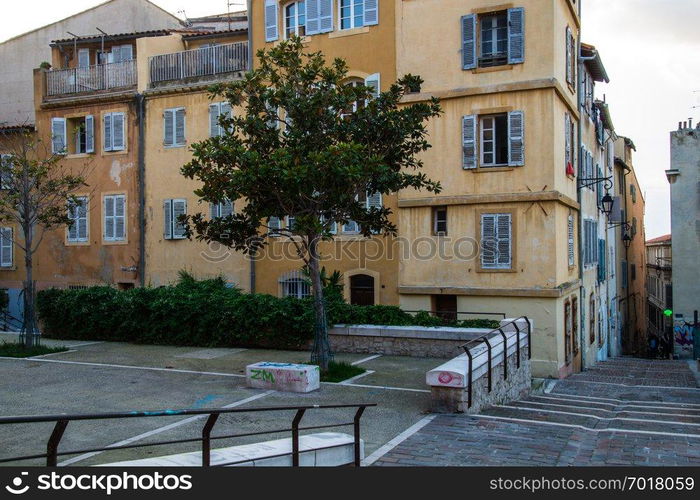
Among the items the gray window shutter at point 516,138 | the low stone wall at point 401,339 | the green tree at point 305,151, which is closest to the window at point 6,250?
the low stone wall at point 401,339

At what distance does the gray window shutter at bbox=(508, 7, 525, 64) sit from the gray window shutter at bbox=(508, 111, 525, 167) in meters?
1.47

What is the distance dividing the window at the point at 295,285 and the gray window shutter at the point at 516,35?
8958 mm

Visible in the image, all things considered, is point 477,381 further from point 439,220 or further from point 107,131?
point 107,131

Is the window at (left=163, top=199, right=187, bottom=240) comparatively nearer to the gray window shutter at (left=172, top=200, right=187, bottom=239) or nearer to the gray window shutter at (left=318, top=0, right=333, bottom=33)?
the gray window shutter at (left=172, top=200, right=187, bottom=239)

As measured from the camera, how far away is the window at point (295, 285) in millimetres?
Result: 22516

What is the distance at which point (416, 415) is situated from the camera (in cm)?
1141

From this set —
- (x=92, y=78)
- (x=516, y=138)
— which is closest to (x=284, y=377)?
(x=516, y=138)

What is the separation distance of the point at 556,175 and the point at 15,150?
18.6m

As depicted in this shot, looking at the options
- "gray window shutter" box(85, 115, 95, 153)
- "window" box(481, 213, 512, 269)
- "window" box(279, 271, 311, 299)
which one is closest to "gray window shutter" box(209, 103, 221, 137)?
"gray window shutter" box(85, 115, 95, 153)

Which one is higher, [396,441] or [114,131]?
[114,131]

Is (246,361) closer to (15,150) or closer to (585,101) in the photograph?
(15,150)

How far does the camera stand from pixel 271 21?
22.7 m

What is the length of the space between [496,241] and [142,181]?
1264 centimetres
